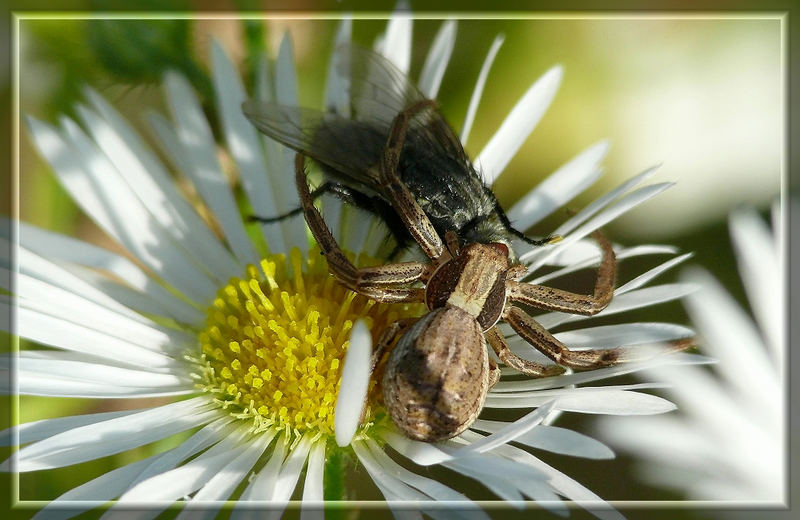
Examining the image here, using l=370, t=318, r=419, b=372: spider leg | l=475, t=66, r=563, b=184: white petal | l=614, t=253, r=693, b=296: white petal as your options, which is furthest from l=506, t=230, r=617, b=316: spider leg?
l=475, t=66, r=563, b=184: white petal

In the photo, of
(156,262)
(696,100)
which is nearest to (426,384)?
(156,262)

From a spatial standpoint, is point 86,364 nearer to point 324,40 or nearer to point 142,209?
point 142,209

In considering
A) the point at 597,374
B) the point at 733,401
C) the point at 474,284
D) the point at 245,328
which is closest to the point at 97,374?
the point at 245,328

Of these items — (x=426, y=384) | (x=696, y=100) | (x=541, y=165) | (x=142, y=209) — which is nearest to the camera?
(x=426, y=384)

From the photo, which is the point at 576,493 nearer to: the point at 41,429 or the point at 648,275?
the point at 648,275

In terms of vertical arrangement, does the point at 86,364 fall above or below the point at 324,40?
→ below

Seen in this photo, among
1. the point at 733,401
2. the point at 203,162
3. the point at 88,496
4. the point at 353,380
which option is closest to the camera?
the point at 353,380

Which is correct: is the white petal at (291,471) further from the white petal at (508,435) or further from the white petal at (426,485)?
the white petal at (508,435)
